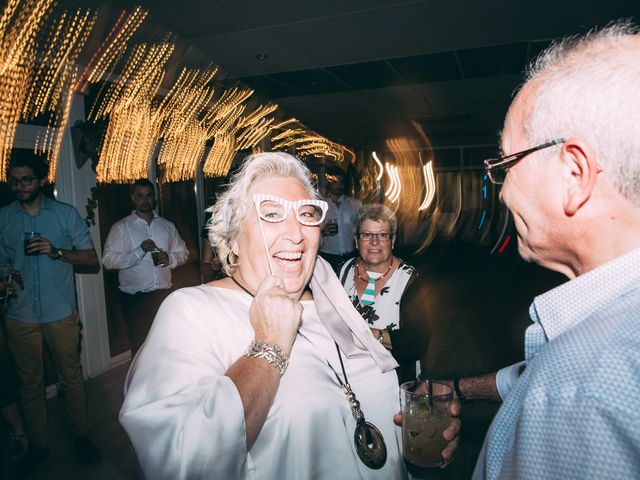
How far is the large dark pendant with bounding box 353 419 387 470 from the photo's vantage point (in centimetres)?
148

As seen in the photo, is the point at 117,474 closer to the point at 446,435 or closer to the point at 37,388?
the point at 37,388

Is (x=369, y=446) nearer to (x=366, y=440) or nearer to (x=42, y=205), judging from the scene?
(x=366, y=440)

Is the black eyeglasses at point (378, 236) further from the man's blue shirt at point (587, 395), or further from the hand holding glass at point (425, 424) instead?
the man's blue shirt at point (587, 395)

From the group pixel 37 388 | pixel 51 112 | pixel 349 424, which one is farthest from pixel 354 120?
pixel 349 424

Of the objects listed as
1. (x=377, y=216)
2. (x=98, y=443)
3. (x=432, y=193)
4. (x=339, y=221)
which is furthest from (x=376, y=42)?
(x=432, y=193)

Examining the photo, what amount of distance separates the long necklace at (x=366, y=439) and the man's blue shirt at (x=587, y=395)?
2.42 feet

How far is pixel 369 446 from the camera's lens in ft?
4.92

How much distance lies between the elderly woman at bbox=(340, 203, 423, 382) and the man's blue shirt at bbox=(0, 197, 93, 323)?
101 inches

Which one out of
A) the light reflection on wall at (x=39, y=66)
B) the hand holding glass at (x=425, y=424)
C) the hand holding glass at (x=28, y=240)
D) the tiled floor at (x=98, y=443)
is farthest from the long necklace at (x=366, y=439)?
the light reflection on wall at (x=39, y=66)

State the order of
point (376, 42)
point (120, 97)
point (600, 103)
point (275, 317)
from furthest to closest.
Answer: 1. point (120, 97)
2. point (376, 42)
3. point (275, 317)
4. point (600, 103)

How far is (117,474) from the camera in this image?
3.11 meters

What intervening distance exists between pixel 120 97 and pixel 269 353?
200 inches

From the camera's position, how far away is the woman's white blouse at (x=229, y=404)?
1088mm

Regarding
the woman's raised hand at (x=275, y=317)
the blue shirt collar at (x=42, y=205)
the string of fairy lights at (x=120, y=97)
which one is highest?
the string of fairy lights at (x=120, y=97)
